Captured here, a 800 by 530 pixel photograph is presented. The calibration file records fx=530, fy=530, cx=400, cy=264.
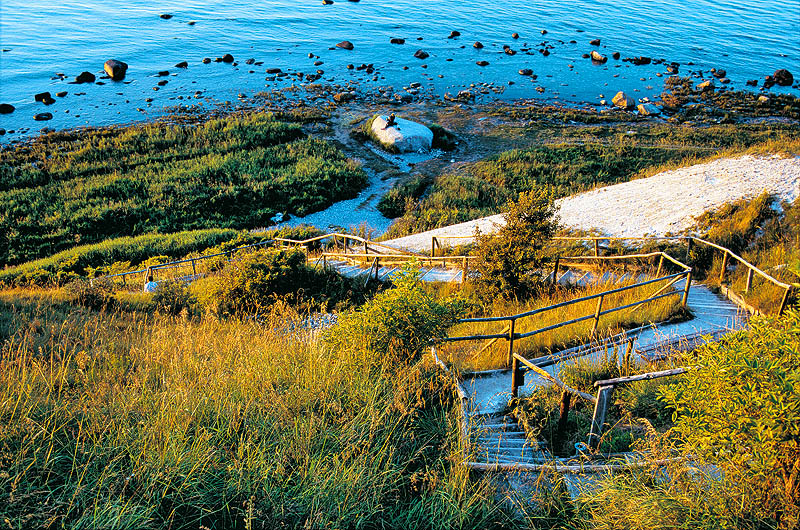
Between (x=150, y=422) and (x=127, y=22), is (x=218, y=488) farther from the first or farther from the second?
(x=127, y=22)

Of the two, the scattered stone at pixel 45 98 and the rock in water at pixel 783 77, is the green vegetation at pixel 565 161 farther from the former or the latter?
the scattered stone at pixel 45 98

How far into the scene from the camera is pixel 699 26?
3002 inches

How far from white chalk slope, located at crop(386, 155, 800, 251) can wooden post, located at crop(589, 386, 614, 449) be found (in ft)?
32.0

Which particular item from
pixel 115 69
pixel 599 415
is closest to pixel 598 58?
pixel 115 69

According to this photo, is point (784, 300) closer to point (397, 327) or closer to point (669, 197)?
point (397, 327)

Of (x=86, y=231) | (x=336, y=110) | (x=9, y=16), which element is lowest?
(x=86, y=231)

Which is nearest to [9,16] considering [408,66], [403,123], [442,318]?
[408,66]

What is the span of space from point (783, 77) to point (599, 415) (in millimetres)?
61744

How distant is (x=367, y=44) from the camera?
220 ft

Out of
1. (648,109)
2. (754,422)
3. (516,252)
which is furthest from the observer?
(648,109)

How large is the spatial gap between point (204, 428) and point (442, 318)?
355 centimetres

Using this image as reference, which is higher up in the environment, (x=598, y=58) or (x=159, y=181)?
(x=598, y=58)

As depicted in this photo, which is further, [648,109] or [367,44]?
[367,44]

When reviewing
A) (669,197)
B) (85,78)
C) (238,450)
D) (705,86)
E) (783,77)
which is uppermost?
(783,77)
